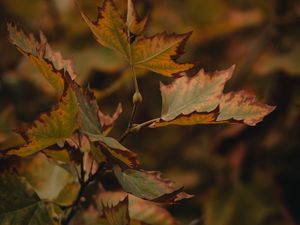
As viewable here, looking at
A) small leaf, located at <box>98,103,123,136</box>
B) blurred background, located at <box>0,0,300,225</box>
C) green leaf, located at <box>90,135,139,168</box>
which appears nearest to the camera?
green leaf, located at <box>90,135,139,168</box>

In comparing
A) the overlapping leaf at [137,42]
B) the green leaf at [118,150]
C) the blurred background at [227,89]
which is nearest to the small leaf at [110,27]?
the overlapping leaf at [137,42]

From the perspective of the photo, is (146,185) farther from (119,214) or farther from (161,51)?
(161,51)

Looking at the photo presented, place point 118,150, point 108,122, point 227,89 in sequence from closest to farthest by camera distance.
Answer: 1. point 118,150
2. point 108,122
3. point 227,89

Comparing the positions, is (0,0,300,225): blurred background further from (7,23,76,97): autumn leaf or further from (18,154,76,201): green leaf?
(7,23,76,97): autumn leaf

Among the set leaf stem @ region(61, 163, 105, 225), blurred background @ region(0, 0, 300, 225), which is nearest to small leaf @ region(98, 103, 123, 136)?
leaf stem @ region(61, 163, 105, 225)

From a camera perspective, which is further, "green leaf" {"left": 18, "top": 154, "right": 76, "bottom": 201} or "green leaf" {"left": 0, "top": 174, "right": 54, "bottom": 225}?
"green leaf" {"left": 18, "top": 154, "right": 76, "bottom": 201}

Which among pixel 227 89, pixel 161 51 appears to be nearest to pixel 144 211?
pixel 161 51
